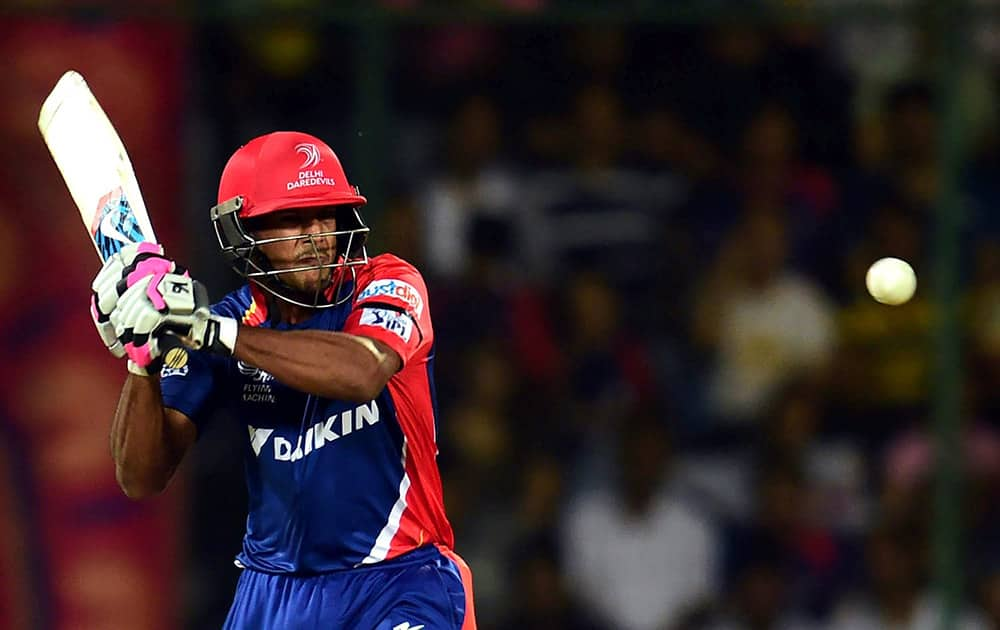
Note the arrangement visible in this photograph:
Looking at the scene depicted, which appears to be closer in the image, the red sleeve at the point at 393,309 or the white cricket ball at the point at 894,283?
the red sleeve at the point at 393,309

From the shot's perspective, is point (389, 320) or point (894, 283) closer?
point (389, 320)

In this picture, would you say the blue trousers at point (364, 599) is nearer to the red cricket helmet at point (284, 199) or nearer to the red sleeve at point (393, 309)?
the red sleeve at point (393, 309)

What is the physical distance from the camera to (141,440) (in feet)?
12.6

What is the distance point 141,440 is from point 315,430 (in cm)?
39

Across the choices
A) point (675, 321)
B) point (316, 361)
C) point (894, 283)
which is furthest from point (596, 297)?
point (316, 361)

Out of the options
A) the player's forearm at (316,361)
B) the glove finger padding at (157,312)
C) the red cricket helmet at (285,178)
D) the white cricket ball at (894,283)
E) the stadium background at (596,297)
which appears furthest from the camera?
the stadium background at (596,297)

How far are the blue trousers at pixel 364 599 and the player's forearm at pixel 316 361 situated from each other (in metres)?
0.49

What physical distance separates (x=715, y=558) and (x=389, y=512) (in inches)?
118

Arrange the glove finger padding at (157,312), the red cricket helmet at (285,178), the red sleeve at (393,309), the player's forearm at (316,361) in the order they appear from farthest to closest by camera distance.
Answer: the red cricket helmet at (285,178) → the red sleeve at (393,309) → the player's forearm at (316,361) → the glove finger padding at (157,312)

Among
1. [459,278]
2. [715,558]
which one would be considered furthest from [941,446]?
[459,278]

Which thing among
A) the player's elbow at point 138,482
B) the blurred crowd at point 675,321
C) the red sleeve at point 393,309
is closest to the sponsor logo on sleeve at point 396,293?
the red sleeve at point 393,309

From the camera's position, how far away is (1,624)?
21.8ft

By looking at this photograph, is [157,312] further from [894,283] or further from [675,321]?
[675,321]

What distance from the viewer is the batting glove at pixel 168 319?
136 inches
